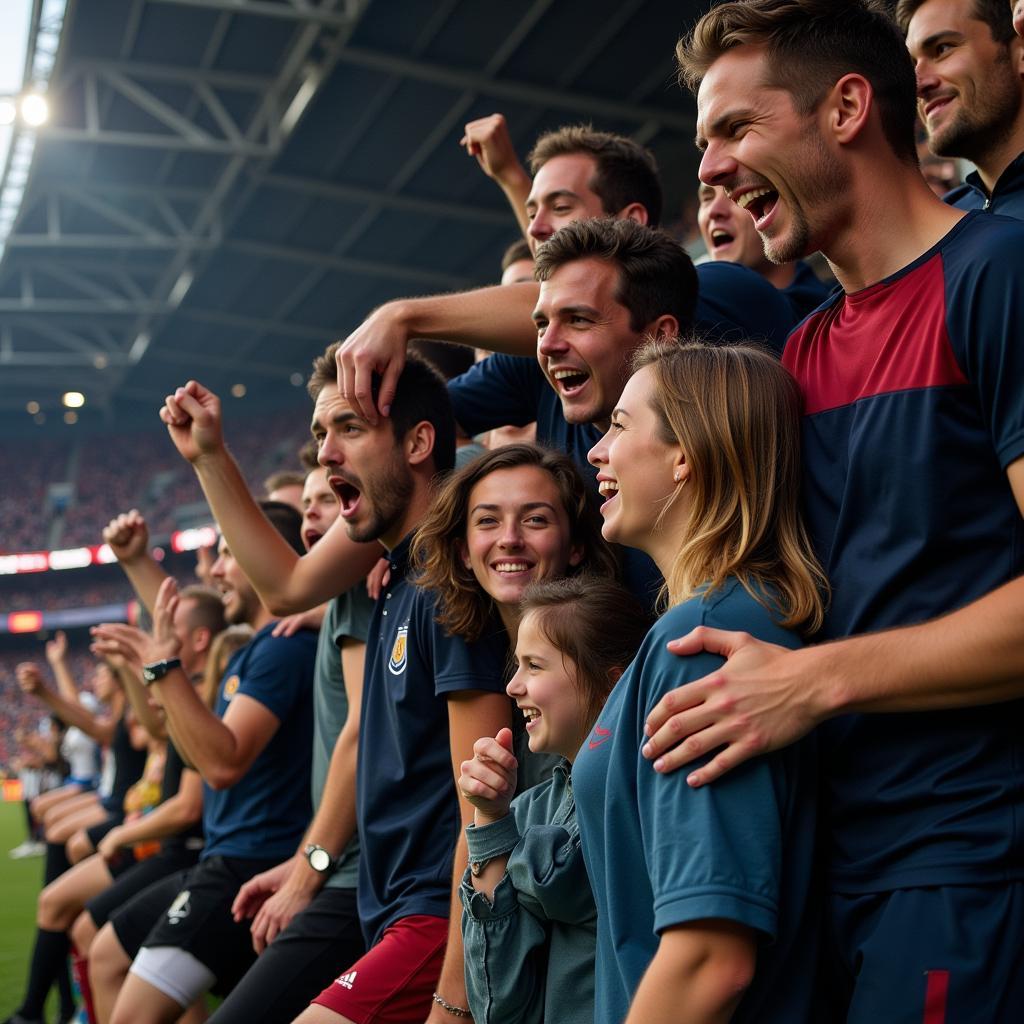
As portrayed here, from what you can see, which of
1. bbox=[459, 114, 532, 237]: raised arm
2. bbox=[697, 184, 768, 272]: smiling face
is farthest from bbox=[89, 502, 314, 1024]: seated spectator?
bbox=[697, 184, 768, 272]: smiling face

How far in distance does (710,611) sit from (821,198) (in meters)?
0.69

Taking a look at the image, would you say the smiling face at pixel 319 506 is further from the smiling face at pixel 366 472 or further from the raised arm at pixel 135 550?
the smiling face at pixel 366 472

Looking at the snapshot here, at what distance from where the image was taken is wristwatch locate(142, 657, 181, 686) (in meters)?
4.26

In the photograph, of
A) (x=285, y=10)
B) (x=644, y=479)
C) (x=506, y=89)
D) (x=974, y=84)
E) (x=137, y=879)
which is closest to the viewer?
(x=644, y=479)

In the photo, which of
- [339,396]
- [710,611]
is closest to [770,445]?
[710,611]

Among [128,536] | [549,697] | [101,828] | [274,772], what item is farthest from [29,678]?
[549,697]

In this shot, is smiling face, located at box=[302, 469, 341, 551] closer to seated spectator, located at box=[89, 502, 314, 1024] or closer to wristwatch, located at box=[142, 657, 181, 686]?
seated spectator, located at box=[89, 502, 314, 1024]

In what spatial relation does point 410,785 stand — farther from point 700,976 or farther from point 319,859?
point 700,976

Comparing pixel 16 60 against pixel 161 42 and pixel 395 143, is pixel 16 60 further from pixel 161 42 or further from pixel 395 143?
pixel 395 143

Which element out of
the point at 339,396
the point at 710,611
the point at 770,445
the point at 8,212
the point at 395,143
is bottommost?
the point at 710,611

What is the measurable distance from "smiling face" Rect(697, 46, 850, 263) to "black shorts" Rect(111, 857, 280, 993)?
317 centimetres

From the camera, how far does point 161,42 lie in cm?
1666

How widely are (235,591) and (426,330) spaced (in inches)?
101

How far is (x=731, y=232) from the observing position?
13.9 feet
